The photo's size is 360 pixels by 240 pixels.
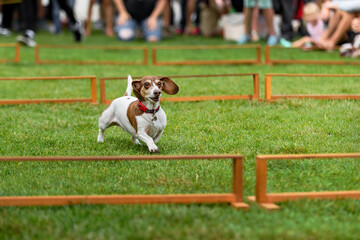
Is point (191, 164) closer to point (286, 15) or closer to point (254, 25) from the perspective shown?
point (286, 15)

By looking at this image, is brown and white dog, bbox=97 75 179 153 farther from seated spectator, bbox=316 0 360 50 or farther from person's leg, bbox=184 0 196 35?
person's leg, bbox=184 0 196 35

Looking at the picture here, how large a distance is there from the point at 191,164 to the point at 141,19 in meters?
11.3

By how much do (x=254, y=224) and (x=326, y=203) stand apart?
0.56 metres

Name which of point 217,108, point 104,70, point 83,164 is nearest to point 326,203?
point 83,164

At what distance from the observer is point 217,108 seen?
268 inches

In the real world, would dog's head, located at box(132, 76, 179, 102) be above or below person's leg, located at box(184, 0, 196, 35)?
below

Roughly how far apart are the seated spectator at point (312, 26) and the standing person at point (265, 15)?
69 centimetres

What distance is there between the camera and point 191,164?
181 inches

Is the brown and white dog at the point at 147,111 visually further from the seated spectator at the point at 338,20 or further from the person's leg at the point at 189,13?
the person's leg at the point at 189,13

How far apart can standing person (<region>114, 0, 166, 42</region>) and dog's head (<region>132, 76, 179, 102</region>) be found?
32.7ft

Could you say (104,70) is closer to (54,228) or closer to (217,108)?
(217,108)

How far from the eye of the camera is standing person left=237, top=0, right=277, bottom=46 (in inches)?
498

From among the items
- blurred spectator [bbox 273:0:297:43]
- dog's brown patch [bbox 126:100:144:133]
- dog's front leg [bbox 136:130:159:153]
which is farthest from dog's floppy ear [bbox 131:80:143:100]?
blurred spectator [bbox 273:0:297:43]

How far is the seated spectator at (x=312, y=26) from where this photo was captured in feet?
39.8
